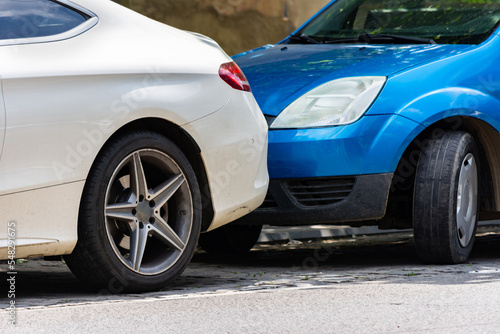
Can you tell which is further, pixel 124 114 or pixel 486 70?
pixel 486 70

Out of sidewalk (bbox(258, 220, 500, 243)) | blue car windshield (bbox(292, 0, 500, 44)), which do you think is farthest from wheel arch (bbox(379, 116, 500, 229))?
sidewalk (bbox(258, 220, 500, 243))

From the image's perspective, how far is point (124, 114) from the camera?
207 inches

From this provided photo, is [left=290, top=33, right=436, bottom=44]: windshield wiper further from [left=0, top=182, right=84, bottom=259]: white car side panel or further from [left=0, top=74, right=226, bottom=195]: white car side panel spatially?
[left=0, top=182, right=84, bottom=259]: white car side panel

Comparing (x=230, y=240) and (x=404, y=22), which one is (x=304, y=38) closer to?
(x=404, y=22)

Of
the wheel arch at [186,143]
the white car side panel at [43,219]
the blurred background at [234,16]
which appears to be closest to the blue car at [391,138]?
the wheel arch at [186,143]

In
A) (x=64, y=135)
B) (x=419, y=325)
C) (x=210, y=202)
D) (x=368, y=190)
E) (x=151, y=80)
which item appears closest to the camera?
(x=419, y=325)

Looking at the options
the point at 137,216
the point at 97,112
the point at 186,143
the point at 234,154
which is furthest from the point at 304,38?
the point at 97,112

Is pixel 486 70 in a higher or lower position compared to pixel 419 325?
higher

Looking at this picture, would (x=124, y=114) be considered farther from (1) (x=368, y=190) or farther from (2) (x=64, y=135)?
(1) (x=368, y=190)

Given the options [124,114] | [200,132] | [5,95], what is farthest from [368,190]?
[5,95]

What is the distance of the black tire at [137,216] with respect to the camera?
523cm

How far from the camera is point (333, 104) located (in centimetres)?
653

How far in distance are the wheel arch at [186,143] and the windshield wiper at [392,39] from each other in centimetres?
216

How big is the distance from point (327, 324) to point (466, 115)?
2.54 m
